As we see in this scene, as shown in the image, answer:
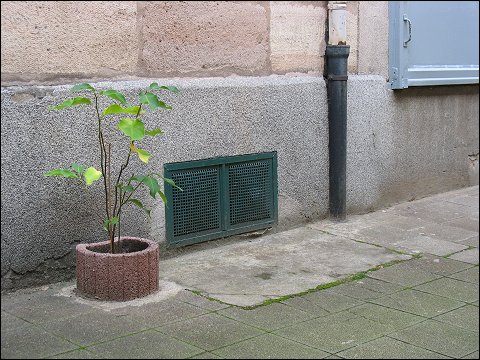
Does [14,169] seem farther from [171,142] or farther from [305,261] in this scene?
[305,261]

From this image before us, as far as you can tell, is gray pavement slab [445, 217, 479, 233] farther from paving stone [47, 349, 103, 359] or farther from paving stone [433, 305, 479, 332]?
paving stone [47, 349, 103, 359]

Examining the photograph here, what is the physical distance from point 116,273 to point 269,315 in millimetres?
1065

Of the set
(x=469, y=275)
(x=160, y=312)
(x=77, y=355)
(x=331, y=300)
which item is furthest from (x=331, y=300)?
(x=77, y=355)

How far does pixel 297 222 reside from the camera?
7.68 metres

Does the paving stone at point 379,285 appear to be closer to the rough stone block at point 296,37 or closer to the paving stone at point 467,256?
the paving stone at point 467,256

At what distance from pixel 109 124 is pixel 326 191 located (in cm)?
268

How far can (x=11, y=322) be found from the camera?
198 inches

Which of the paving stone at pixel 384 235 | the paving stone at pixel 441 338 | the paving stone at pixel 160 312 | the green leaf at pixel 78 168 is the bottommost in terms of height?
the paving stone at pixel 441 338

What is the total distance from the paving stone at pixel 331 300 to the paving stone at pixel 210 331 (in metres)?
0.72

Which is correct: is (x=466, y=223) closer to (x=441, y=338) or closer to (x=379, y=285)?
(x=379, y=285)

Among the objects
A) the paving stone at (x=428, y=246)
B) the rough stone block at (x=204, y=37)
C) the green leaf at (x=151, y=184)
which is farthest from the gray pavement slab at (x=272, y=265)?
the rough stone block at (x=204, y=37)

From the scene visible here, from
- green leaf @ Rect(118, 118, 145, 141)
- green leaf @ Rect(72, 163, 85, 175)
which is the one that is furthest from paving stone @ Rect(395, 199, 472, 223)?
green leaf @ Rect(72, 163, 85, 175)

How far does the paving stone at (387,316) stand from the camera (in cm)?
518

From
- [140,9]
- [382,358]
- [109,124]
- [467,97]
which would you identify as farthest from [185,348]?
[467,97]
